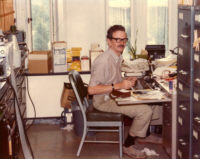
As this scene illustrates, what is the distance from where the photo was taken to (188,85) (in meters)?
3.54

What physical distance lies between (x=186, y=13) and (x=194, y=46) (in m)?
0.33

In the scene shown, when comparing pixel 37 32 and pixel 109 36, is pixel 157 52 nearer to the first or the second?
pixel 109 36

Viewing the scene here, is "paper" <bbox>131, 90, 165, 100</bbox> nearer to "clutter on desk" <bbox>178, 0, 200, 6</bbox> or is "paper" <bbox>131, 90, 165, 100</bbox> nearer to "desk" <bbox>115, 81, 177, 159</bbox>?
"desk" <bbox>115, 81, 177, 159</bbox>

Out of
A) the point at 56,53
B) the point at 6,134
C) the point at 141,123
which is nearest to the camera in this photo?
the point at 6,134

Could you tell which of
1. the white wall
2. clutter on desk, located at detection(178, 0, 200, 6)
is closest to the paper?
clutter on desk, located at detection(178, 0, 200, 6)

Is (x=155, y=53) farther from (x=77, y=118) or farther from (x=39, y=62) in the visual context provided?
(x=39, y=62)

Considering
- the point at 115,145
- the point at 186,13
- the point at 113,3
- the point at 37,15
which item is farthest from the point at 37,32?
the point at 186,13

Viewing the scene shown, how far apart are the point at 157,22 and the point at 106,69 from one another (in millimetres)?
2274

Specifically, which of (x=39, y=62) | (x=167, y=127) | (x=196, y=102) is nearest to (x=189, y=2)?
(x=196, y=102)

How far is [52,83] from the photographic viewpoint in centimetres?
560

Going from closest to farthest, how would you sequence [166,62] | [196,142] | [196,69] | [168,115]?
[196,69] < [196,142] < [168,115] < [166,62]

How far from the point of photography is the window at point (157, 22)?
6.35m

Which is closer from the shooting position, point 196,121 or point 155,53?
point 196,121

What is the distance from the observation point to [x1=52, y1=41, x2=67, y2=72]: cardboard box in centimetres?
549
